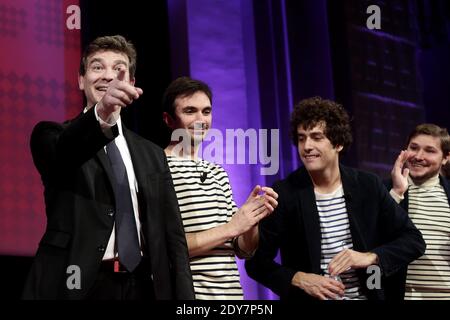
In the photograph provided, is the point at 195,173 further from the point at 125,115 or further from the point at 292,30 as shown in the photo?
the point at 292,30

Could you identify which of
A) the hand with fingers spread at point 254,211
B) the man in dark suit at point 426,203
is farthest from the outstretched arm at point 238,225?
the man in dark suit at point 426,203

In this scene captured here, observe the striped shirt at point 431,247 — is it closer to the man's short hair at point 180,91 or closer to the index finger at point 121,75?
the man's short hair at point 180,91

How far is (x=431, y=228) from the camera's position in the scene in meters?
3.33

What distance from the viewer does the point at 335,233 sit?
2.86m

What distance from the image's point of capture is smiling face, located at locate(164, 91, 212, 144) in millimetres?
2855

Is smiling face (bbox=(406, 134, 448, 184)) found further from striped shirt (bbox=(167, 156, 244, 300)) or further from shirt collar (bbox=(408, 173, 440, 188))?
striped shirt (bbox=(167, 156, 244, 300))

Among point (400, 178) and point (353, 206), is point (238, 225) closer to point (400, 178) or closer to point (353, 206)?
point (353, 206)

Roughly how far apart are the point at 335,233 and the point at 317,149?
34cm

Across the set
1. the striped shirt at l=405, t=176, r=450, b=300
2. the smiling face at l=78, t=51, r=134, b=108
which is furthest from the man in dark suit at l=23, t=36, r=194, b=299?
the striped shirt at l=405, t=176, r=450, b=300

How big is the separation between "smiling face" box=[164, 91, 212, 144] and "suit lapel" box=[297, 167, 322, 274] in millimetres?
449

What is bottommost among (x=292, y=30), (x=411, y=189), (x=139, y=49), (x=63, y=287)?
(x=63, y=287)

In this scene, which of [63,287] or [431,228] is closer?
[63,287]
